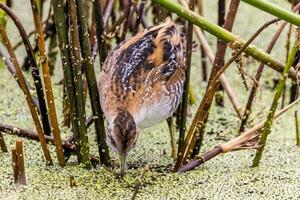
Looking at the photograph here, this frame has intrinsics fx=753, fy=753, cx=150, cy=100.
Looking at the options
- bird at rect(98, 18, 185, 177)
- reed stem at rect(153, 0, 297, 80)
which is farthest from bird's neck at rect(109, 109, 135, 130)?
reed stem at rect(153, 0, 297, 80)

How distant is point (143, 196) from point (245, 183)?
426 millimetres

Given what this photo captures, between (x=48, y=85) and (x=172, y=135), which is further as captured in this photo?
(x=172, y=135)

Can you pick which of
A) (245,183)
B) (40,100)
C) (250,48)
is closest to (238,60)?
(250,48)

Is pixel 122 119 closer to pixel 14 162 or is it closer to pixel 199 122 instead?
pixel 199 122

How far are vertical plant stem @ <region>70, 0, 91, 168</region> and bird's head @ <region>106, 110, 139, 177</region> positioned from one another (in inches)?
3.9

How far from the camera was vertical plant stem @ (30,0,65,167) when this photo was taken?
8.46 feet

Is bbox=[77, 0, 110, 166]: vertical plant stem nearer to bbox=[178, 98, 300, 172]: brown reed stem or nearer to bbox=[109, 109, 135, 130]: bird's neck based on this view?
bbox=[109, 109, 135, 130]: bird's neck

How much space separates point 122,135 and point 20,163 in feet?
1.23

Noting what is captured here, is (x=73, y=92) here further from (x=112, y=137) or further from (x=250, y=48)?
(x=250, y=48)

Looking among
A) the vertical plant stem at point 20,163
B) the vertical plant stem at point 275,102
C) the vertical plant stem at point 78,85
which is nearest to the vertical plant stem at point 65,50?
the vertical plant stem at point 78,85

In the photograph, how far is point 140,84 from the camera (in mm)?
2967

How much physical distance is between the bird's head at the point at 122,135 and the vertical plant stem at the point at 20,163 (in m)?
0.34

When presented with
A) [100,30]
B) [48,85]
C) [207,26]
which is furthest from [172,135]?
[207,26]

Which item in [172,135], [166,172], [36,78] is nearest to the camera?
[36,78]
